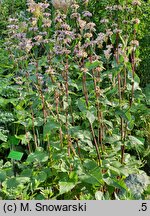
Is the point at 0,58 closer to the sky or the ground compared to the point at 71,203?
closer to the sky

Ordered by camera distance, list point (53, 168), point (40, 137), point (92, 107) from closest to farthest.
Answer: point (92, 107) → point (53, 168) → point (40, 137)

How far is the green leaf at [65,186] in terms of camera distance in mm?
2692

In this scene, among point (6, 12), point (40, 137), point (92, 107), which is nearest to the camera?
point (92, 107)

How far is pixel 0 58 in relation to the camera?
4234 millimetres

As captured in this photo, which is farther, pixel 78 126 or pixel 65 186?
pixel 78 126

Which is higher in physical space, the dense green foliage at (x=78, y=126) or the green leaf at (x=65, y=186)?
the dense green foliage at (x=78, y=126)

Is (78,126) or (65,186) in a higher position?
(78,126)

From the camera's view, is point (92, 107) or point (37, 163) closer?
point (92, 107)

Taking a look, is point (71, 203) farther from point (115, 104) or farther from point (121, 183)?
point (115, 104)

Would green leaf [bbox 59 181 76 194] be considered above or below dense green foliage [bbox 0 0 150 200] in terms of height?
below

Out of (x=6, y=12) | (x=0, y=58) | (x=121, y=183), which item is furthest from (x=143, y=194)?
(x=6, y=12)

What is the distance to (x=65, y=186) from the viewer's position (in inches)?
107

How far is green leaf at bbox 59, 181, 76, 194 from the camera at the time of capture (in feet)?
8.83

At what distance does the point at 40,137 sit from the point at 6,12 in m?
2.31
